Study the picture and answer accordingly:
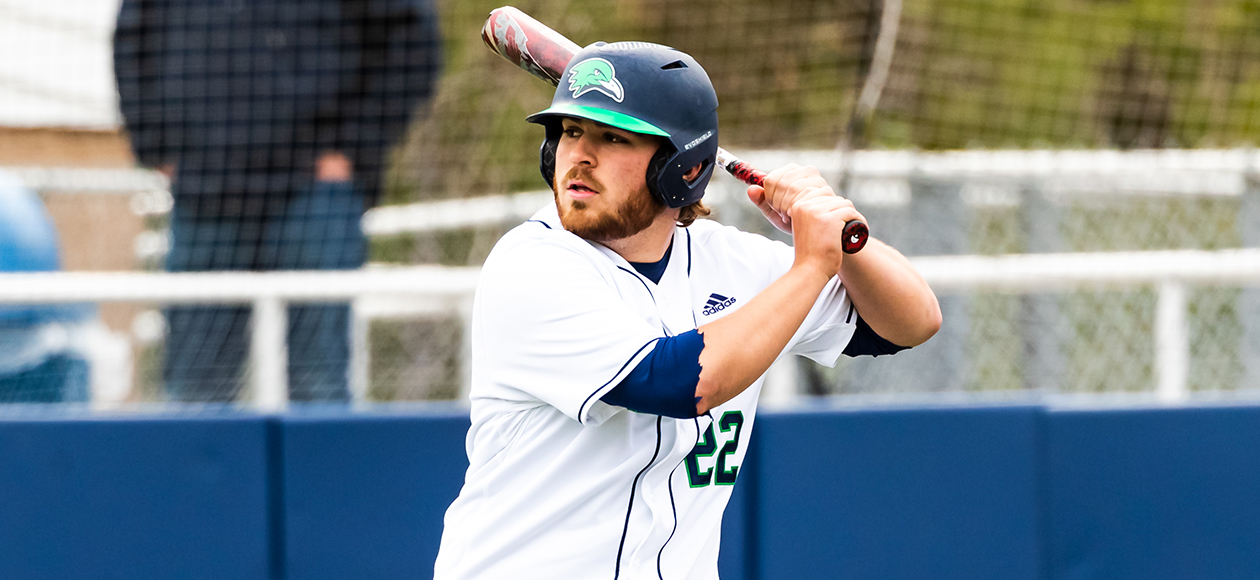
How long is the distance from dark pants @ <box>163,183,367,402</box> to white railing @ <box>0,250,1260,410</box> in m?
0.44

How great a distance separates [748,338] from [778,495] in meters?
1.44

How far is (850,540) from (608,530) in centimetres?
133

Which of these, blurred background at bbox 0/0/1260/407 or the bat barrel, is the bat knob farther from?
blurred background at bbox 0/0/1260/407

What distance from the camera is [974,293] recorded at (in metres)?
5.98

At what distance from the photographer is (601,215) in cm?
217

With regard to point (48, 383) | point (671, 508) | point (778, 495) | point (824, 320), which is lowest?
point (48, 383)

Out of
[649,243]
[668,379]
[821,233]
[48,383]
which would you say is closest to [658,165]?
[649,243]

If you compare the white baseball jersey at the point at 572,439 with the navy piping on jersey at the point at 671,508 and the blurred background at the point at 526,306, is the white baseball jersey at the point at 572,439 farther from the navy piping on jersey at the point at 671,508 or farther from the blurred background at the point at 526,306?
the blurred background at the point at 526,306

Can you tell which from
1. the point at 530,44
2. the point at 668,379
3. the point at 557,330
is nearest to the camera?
the point at 668,379

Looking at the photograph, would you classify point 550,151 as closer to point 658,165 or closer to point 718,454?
point 658,165

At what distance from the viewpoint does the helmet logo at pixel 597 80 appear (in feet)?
6.86

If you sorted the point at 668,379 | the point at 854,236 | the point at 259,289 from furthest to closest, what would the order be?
the point at 259,289 → the point at 854,236 → the point at 668,379

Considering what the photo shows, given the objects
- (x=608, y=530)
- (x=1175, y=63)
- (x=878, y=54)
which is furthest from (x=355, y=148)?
(x=1175, y=63)

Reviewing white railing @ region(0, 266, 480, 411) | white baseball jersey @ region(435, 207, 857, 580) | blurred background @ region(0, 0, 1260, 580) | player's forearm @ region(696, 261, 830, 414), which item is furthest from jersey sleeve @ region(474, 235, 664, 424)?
white railing @ region(0, 266, 480, 411)
